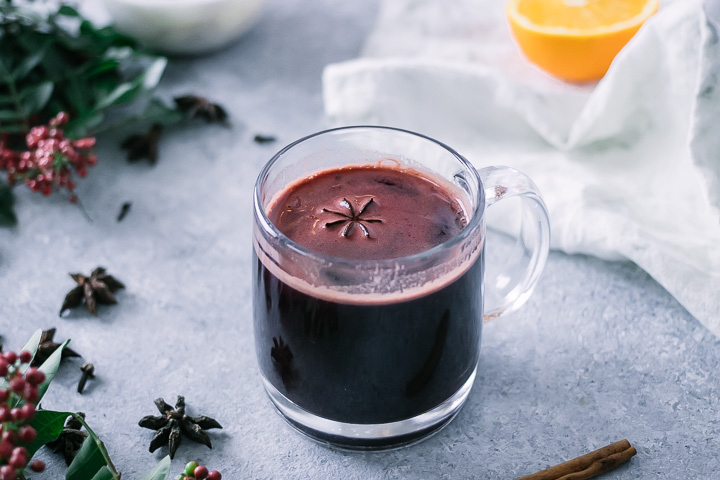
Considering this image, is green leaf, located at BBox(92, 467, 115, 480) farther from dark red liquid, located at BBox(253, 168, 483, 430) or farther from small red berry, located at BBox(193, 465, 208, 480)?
dark red liquid, located at BBox(253, 168, 483, 430)

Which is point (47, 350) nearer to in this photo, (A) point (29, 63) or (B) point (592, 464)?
(A) point (29, 63)

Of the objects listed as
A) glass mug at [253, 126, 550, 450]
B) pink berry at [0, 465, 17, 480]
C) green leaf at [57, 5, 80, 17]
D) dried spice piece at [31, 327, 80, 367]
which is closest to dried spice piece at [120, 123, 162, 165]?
green leaf at [57, 5, 80, 17]

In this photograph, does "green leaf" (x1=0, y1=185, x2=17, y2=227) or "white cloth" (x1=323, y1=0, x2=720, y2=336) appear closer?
"white cloth" (x1=323, y1=0, x2=720, y2=336)

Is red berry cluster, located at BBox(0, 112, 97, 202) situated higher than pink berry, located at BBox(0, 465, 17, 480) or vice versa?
pink berry, located at BBox(0, 465, 17, 480)

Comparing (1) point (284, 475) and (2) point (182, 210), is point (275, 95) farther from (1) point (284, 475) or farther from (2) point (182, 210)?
(1) point (284, 475)

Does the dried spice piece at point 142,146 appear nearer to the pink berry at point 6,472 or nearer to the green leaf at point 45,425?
the green leaf at point 45,425

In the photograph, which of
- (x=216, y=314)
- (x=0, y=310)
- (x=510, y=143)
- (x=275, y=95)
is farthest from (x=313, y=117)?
(x=0, y=310)
